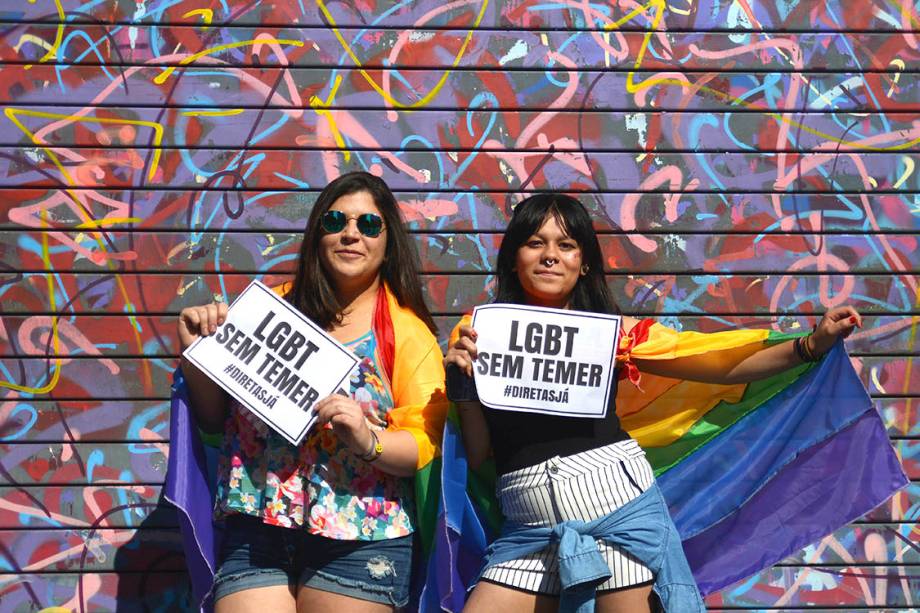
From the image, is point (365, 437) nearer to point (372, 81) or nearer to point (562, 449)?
point (562, 449)

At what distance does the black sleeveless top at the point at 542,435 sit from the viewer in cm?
360

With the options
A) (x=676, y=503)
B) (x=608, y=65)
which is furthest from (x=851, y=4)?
(x=676, y=503)

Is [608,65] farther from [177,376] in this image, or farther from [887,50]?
[177,376]

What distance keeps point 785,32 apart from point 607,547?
2921 millimetres

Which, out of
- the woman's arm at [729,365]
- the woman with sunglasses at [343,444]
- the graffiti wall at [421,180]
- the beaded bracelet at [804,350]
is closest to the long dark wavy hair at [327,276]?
the woman with sunglasses at [343,444]

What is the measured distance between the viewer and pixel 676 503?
13.6ft

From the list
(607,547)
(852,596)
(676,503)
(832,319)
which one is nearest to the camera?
(607,547)

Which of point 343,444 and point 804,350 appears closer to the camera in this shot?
point 343,444

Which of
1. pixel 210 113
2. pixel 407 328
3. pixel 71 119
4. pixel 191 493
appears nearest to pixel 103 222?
pixel 71 119

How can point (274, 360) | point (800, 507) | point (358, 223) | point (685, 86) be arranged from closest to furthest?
point (274, 360) < point (358, 223) < point (800, 507) < point (685, 86)

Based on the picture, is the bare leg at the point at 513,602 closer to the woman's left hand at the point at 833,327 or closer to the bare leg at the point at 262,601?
the bare leg at the point at 262,601

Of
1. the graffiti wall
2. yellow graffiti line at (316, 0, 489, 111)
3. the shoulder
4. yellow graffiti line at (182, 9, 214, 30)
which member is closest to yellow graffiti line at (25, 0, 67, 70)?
the graffiti wall

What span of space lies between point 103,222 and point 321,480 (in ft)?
6.94

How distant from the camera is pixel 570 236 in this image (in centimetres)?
374
